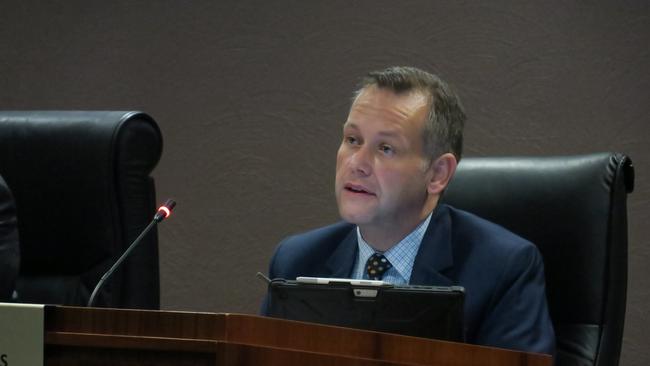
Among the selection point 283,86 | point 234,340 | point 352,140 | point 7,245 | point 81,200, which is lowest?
point 234,340

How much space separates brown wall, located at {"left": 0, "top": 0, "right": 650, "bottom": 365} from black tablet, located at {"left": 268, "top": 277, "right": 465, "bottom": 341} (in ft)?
5.27

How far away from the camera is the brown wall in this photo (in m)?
3.09

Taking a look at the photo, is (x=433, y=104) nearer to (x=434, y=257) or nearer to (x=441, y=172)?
(x=441, y=172)

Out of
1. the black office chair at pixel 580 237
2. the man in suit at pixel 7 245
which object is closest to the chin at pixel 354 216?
the black office chair at pixel 580 237

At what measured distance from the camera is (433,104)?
2148mm

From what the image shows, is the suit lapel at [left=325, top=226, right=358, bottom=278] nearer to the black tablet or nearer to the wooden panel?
the black tablet

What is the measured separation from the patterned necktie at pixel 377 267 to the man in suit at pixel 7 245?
80cm

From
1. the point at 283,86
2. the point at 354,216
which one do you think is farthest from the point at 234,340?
the point at 283,86

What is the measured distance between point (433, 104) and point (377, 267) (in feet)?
1.17

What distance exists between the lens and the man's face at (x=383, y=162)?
209 centimetres

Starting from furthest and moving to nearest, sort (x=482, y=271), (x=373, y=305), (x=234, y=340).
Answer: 1. (x=482, y=271)
2. (x=373, y=305)
3. (x=234, y=340)

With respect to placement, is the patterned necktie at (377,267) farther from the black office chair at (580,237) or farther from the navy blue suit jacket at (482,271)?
the black office chair at (580,237)

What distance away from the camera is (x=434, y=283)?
2.06 meters

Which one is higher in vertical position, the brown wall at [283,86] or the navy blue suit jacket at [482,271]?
the brown wall at [283,86]
